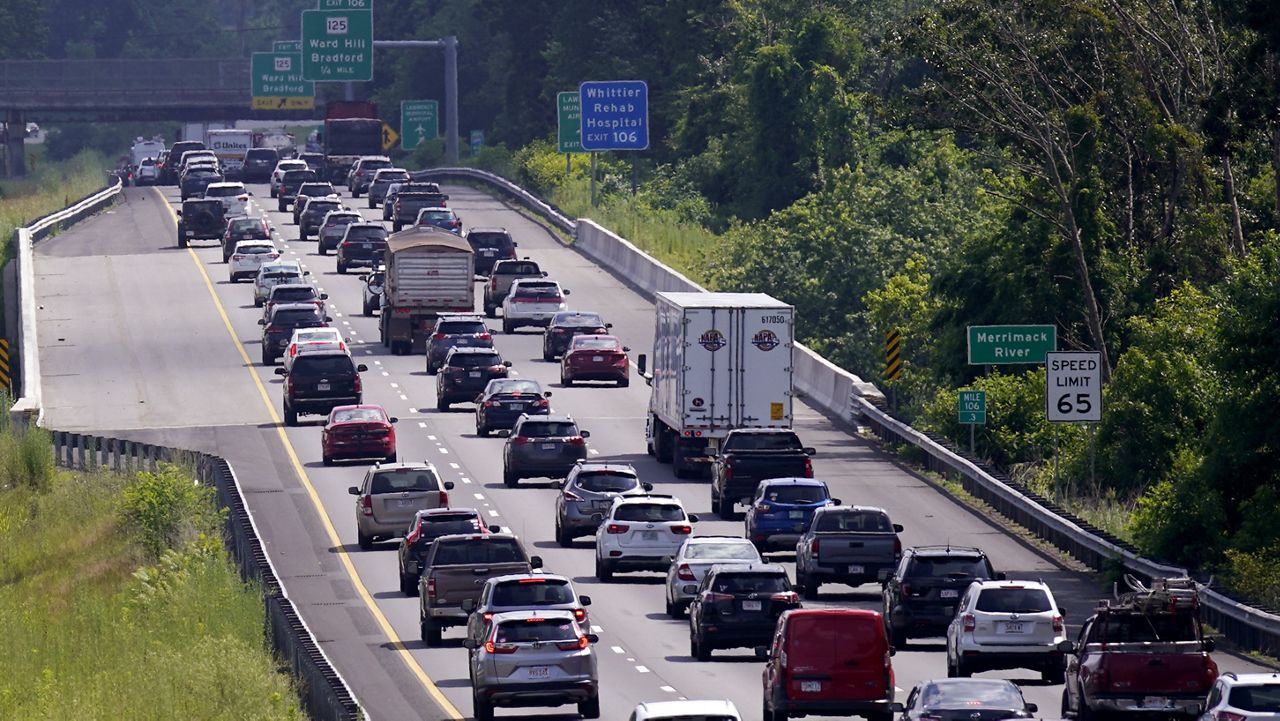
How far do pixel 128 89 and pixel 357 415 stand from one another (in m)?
95.0

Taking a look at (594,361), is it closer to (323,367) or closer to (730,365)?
(323,367)

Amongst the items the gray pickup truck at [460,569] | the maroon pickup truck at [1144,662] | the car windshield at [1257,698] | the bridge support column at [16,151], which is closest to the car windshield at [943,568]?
the gray pickup truck at [460,569]

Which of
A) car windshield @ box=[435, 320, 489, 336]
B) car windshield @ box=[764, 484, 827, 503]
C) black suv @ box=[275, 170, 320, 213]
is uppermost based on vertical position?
black suv @ box=[275, 170, 320, 213]

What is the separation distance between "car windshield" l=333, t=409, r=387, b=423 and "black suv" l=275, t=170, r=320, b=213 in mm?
54553

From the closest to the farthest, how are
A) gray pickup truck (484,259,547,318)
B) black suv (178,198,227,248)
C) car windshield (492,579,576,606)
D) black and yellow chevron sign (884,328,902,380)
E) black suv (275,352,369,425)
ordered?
car windshield (492,579,576,606)
black suv (275,352,369,425)
black and yellow chevron sign (884,328,902,380)
gray pickup truck (484,259,547,318)
black suv (178,198,227,248)

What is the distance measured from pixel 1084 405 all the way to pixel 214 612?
15636mm

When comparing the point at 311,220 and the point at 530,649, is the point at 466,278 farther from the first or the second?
the point at 530,649

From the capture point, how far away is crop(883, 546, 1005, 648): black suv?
32.5 m

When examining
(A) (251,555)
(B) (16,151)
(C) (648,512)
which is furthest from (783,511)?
(B) (16,151)

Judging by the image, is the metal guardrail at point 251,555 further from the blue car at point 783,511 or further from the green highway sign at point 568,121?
the green highway sign at point 568,121

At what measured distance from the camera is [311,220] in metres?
94.1

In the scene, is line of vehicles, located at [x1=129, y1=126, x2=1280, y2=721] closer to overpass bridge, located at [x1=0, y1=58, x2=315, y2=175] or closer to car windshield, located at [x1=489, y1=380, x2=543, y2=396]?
car windshield, located at [x1=489, y1=380, x2=543, y2=396]

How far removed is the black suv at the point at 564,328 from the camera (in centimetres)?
6631

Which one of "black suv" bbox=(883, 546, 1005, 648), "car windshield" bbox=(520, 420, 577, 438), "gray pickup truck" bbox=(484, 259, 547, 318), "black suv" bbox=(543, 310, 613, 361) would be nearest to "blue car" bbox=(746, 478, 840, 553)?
"black suv" bbox=(883, 546, 1005, 648)
